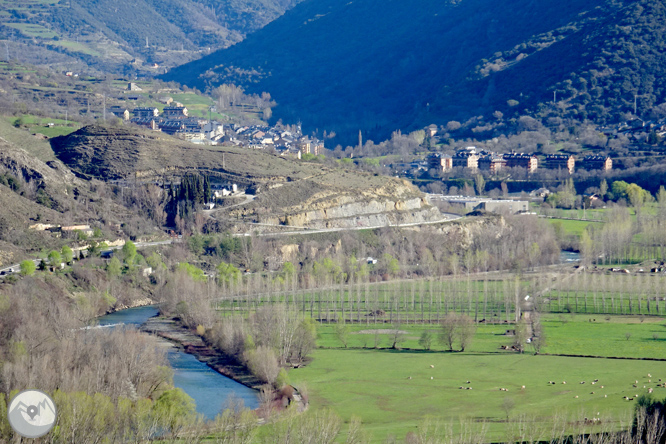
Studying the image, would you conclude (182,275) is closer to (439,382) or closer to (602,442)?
(439,382)

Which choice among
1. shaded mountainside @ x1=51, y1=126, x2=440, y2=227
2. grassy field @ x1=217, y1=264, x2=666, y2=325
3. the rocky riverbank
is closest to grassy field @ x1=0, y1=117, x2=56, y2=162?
shaded mountainside @ x1=51, y1=126, x2=440, y2=227

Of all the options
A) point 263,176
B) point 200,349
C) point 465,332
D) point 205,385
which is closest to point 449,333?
point 465,332

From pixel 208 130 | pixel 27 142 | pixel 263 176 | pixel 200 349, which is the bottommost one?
pixel 200 349

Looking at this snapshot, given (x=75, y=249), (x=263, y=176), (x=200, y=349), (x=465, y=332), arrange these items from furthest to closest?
1. (x=263, y=176)
2. (x=75, y=249)
3. (x=200, y=349)
4. (x=465, y=332)

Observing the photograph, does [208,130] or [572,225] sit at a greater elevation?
[208,130]

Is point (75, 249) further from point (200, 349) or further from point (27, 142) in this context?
point (27, 142)

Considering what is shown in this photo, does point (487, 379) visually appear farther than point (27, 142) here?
No
